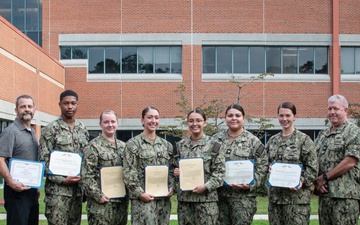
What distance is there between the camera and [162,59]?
89.8 feet

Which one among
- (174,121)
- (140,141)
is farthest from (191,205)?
(174,121)

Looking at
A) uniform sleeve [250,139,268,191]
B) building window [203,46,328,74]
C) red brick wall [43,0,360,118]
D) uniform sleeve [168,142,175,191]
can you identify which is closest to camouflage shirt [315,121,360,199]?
uniform sleeve [250,139,268,191]

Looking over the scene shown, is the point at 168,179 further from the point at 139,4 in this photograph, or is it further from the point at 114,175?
the point at 139,4

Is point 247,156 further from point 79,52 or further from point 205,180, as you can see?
point 79,52

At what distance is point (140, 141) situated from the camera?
6.88 metres

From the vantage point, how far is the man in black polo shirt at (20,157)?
268 inches

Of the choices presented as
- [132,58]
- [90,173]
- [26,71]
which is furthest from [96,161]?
[132,58]

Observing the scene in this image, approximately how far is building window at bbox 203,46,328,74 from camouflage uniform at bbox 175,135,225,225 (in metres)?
20.6

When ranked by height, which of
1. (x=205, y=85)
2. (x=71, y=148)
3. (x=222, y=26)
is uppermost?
(x=222, y=26)

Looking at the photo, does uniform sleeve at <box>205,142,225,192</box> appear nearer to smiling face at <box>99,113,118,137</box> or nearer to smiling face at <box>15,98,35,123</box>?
smiling face at <box>99,113,118,137</box>

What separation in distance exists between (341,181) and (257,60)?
21.0 meters

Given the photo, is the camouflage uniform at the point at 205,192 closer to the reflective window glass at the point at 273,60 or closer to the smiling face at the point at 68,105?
the smiling face at the point at 68,105

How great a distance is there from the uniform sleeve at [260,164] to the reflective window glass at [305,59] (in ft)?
70.5

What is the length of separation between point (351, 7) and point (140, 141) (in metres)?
24.3
